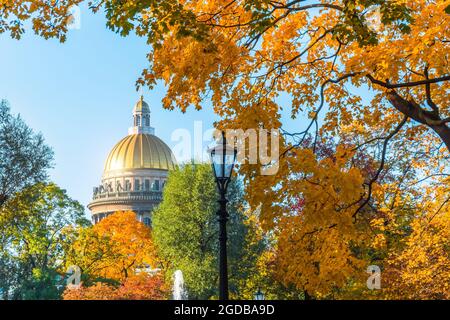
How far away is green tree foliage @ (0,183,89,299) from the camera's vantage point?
40.3m

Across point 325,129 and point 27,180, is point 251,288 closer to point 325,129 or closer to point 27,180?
point 27,180

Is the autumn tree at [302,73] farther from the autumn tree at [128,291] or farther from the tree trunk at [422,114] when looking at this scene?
the autumn tree at [128,291]

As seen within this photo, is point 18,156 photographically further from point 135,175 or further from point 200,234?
point 135,175

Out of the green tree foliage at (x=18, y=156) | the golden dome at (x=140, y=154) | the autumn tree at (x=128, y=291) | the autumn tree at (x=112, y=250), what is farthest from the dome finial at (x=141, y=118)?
the green tree foliage at (x=18, y=156)

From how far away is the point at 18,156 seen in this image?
3600 cm

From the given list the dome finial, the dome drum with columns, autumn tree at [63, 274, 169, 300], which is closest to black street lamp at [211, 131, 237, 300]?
autumn tree at [63, 274, 169, 300]

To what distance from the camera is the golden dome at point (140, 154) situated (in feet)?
487

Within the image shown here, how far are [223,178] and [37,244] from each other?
2988 cm

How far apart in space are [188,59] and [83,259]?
36010 millimetres

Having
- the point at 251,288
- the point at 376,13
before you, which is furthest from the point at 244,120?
the point at 251,288

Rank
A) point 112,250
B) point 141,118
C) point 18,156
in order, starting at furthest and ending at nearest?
point 141,118, point 112,250, point 18,156

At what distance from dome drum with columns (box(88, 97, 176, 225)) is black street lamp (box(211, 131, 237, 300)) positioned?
397 ft

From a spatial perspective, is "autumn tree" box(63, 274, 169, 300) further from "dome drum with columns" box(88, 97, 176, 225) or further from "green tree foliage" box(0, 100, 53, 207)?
"dome drum with columns" box(88, 97, 176, 225)

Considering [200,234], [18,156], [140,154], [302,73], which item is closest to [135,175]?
Result: [140,154]
